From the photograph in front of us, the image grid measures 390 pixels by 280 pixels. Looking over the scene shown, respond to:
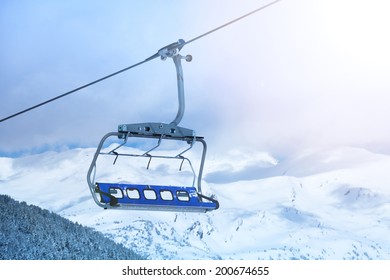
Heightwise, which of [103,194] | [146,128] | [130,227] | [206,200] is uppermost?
[146,128]

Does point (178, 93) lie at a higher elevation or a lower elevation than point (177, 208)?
higher

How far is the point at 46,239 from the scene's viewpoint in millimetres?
16078

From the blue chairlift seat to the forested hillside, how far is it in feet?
26.6

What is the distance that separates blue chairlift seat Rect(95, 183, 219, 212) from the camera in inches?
282

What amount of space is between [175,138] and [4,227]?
10106mm

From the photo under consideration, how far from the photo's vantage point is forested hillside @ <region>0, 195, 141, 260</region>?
15.2m

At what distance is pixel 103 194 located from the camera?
7230 millimetres

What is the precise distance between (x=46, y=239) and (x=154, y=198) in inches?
375

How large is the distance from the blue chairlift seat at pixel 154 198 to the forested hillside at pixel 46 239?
8109 millimetres

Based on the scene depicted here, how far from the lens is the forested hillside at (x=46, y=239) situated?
50.0 feet

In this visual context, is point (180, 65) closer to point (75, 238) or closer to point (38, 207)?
point (75, 238)

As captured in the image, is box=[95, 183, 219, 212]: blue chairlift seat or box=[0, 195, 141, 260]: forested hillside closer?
box=[95, 183, 219, 212]: blue chairlift seat

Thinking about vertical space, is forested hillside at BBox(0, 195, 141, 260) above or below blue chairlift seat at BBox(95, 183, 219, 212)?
below

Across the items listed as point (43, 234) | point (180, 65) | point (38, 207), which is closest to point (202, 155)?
point (180, 65)
